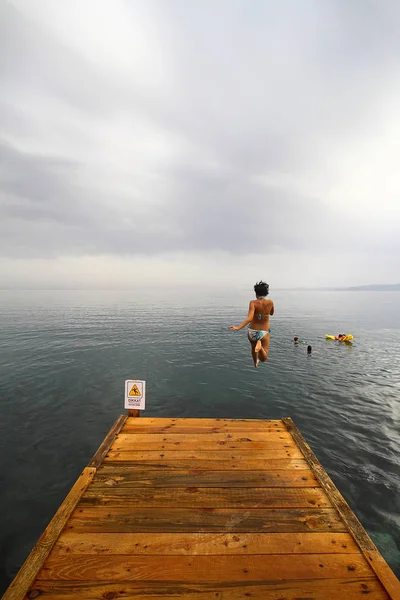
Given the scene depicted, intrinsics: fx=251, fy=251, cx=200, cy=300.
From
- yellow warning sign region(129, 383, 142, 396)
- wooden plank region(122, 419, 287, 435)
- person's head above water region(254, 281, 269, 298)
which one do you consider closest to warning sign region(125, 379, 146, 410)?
yellow warning sign region(129, 383, 142, 396)

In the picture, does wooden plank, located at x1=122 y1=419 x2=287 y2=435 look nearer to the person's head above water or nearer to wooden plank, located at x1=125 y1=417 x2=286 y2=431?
wooden plank, located at x1=125 y1=417 x2=286 y2=431

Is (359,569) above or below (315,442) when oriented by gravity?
above

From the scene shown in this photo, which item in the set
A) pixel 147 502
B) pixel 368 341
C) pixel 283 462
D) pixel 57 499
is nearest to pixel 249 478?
pixel 283 462

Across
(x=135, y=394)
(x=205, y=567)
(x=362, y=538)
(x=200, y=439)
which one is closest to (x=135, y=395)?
(x=135, y=394)

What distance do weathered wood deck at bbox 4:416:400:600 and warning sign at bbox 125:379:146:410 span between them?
2.52 meters

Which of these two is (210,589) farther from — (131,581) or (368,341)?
(368,341)

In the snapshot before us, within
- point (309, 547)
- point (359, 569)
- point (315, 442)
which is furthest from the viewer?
point (315, 442)

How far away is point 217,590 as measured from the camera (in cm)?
324

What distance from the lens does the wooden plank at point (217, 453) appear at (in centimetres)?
624

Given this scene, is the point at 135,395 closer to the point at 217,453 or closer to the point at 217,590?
the point at 217,453

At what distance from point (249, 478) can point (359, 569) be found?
2.28 metres

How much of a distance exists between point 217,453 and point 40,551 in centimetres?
393

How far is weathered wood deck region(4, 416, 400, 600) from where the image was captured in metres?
3.28

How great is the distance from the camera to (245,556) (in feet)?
12.2
